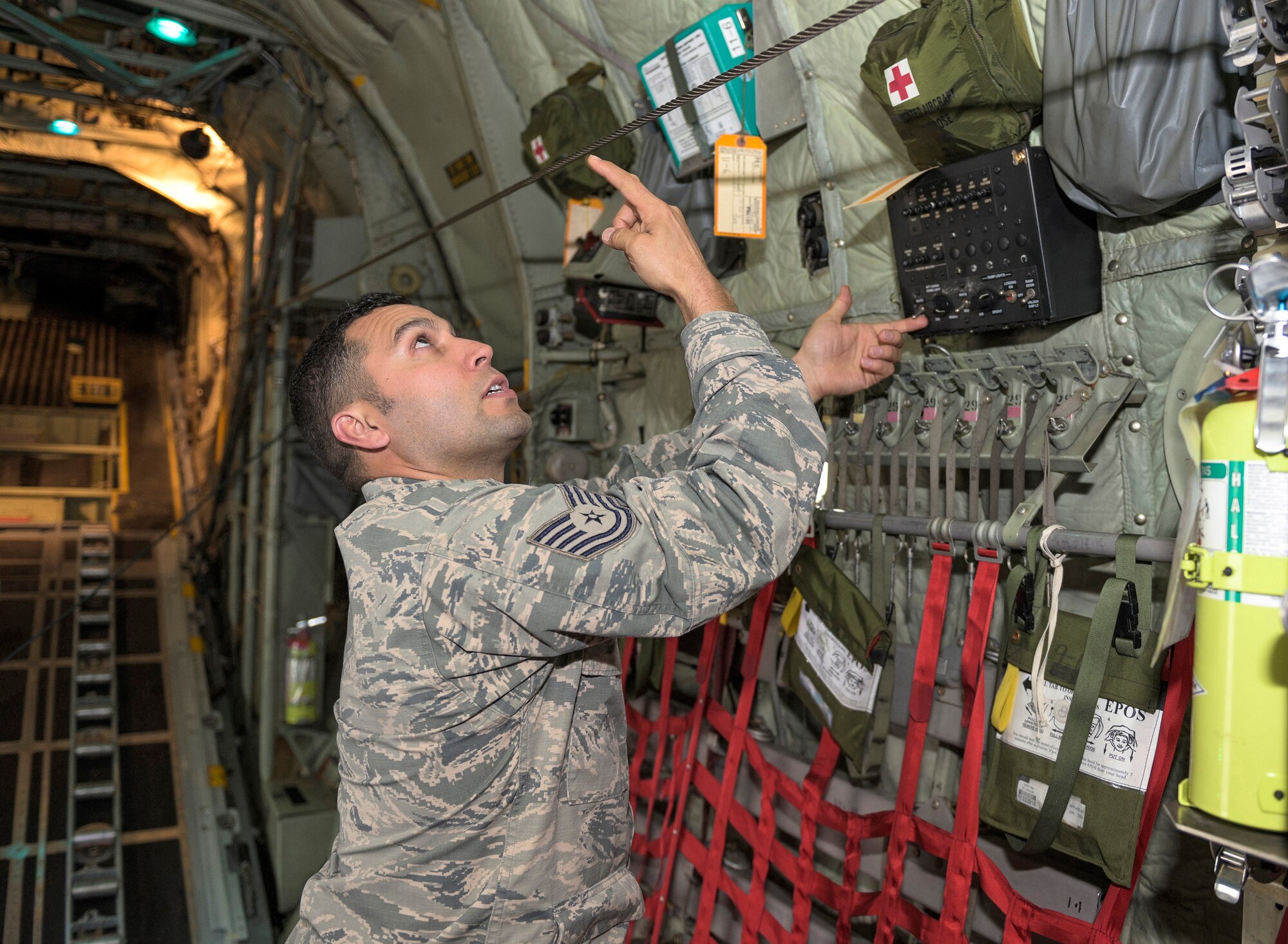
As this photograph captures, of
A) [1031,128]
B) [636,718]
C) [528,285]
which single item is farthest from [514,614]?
[528,285]

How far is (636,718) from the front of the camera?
12.2 ft

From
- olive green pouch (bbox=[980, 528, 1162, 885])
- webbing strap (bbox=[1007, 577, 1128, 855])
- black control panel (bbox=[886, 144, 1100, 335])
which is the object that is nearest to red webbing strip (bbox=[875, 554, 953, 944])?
olive green pouch (bbox=[980, 528, 1162, 885])

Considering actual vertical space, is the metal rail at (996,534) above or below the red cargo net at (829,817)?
above

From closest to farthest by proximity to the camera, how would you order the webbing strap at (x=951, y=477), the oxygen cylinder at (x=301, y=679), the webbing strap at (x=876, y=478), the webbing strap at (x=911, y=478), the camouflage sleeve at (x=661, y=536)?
1. the camouflage sleeve at (x=661, y=536)
2. the webbing strap at (x=951, y=477)
3. the webbing strap at (x=911, y=478)
4. the webbing strap at (x=876, y=478)
5. the oxygen cylinder at (x=301, y=679)

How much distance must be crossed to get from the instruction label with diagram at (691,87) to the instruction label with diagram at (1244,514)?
1997 millimetres

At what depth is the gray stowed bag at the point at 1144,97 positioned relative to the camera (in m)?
1.61

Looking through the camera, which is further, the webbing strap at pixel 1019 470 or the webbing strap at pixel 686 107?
the webbing strap at pixel 686 107

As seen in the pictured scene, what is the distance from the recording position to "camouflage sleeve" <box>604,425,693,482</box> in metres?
2.31

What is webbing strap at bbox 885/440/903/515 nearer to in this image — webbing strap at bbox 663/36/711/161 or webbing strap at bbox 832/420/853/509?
webbing strap at bbox 832/420/853/509

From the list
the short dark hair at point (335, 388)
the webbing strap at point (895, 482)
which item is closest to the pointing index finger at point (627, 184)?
the short dark hair at point (335, 388)

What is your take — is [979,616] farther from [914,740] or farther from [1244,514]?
[1244,514]

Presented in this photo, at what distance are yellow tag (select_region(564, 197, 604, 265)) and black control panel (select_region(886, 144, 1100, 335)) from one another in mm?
1608

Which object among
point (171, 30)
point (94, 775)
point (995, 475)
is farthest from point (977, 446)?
point (94, 775)

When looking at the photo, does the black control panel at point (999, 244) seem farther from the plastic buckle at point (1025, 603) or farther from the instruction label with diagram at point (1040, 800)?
the instruction label with diagram at point (1040, 800)
